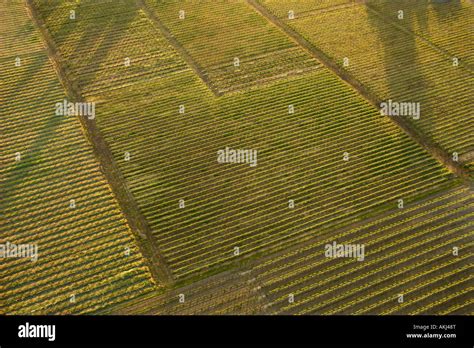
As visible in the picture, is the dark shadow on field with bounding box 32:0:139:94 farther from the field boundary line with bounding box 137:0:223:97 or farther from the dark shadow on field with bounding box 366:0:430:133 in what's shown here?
the dark shadow on field with bounding box 366:0:430:133

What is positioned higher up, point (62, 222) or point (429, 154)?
point (429, 154)

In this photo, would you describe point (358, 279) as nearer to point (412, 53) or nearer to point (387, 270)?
point (387, 270)

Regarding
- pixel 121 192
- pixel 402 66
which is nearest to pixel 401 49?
pixel 402 66

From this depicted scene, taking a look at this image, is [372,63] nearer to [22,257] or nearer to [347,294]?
[347,294]

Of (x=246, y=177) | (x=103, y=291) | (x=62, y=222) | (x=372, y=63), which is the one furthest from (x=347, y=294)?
(x=372, y=63)

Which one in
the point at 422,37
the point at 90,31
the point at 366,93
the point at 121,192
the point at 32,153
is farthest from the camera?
the point at 90,31

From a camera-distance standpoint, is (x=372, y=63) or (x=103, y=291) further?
(x=372, y=63)

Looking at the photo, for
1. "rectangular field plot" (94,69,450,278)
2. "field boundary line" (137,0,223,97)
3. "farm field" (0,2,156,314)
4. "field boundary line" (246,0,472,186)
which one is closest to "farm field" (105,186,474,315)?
"rectangular field plot" (94,69,450,278)
